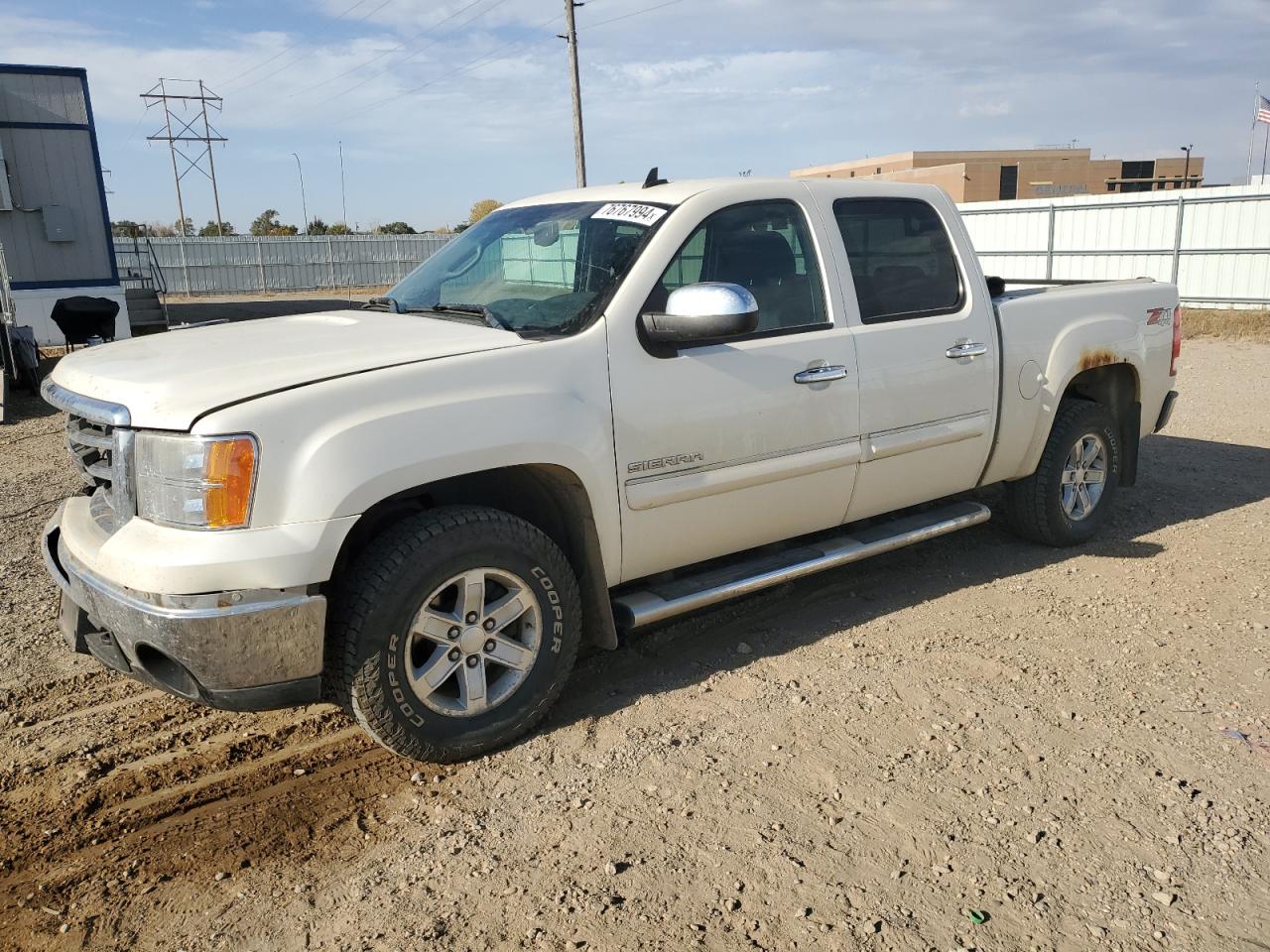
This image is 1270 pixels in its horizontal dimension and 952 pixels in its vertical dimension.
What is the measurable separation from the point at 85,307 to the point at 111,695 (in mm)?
13742

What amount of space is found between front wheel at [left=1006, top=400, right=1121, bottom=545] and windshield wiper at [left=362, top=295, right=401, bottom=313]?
3.40 meters

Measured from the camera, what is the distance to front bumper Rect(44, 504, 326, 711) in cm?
297

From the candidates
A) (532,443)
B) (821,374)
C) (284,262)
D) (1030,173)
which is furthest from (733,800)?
(1030,173)

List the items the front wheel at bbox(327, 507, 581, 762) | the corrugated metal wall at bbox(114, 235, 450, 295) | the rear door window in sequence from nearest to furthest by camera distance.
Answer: the front wheel at bbox(327, 507, 581, 762)
the rear door window
the corrugated metal wall at bbox(114, 235, 450, 295)

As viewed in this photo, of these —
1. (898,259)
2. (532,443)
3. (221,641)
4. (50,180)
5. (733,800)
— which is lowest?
(733,800)

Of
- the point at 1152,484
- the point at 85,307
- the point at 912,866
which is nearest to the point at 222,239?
the point at 85,307

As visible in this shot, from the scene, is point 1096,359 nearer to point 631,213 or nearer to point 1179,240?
point 631,213

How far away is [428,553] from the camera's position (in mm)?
3266

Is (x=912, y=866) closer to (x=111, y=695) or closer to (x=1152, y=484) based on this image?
(x=111, y=695)

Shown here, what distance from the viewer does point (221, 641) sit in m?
2.99

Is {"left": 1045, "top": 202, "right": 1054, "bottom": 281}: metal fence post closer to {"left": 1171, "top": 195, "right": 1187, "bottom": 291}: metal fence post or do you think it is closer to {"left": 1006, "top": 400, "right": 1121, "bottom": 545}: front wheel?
{"left": 1171, "top": 195, "right": 1187, "bottom": 291}: metal fence post

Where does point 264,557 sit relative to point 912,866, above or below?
above

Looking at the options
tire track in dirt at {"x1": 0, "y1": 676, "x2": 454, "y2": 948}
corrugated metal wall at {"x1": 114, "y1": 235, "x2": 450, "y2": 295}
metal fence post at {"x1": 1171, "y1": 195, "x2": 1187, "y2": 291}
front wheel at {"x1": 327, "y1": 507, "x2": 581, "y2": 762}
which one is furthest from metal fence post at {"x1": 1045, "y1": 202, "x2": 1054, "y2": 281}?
corrugated metal wall at {"x1": 114, "y1": 235, "x2": 450, "y2": 295}

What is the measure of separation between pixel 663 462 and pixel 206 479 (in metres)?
1.59
